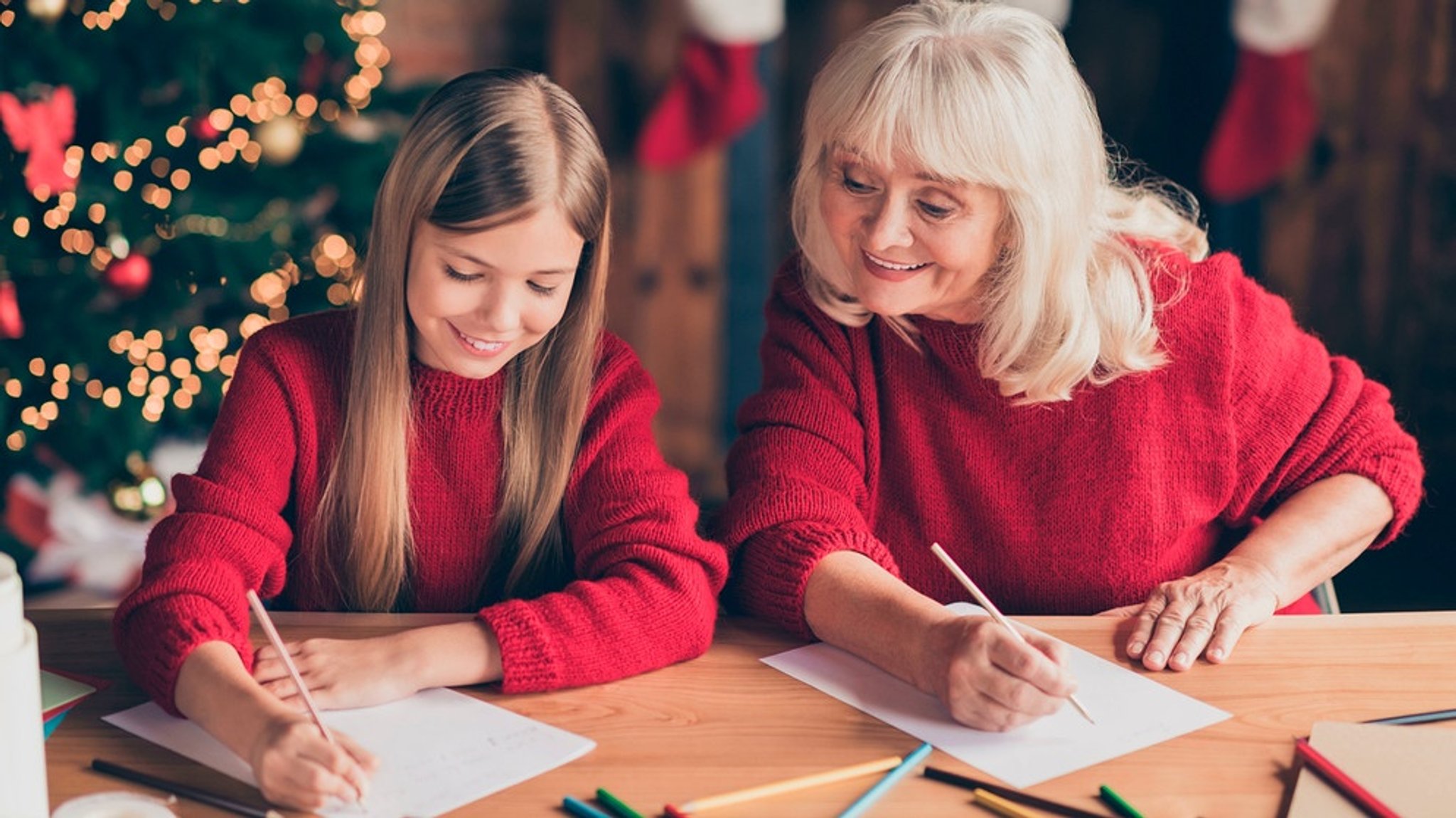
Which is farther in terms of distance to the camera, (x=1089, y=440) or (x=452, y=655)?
(x=1089, y=440)

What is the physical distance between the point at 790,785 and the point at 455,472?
22.3 inches

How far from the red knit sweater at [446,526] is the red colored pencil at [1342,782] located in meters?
0.50

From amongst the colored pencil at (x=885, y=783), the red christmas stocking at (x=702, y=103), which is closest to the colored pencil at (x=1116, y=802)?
the colored pencil at (x=885, y=783)

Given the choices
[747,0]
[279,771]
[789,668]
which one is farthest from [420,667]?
[747,0]

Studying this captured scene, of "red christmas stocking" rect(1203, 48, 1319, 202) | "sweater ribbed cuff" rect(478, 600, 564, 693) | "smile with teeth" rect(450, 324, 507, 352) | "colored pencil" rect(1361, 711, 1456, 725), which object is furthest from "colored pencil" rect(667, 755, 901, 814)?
"red christmas stocking" rect(1203, 48, 1319, 202)

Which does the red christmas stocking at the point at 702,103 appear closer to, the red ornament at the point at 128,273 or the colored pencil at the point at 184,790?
the red ornament at the point at 128,273

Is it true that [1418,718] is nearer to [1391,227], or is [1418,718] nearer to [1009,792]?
[1009,792]

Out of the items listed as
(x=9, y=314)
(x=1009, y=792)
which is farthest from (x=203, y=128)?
(x=1009, y=792)

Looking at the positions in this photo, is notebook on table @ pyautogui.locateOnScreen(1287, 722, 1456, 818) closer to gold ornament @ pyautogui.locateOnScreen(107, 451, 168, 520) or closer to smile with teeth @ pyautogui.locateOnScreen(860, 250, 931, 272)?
smile with teeth @ pyautogui.locateOnScreen(860, 250, 931, 272)

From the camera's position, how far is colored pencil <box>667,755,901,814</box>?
3.34 feet

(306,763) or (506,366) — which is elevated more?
(506,366)

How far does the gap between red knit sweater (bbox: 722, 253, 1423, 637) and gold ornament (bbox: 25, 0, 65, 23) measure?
54.8 inches

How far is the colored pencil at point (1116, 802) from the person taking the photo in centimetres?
101

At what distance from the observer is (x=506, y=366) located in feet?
4.83
